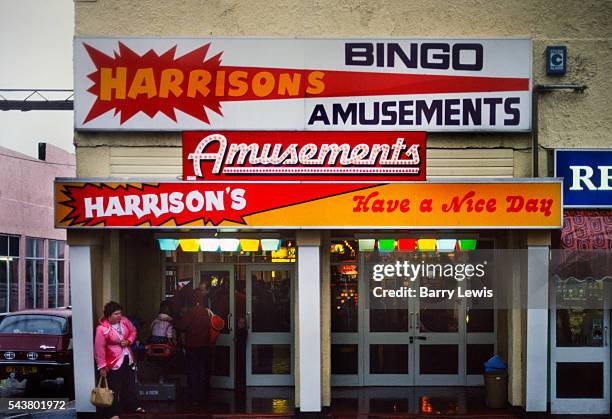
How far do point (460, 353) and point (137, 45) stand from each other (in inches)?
309

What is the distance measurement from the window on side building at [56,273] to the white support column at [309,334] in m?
24.2

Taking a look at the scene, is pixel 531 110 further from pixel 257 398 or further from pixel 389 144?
pixel 257 398

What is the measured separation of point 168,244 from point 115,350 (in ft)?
10.0

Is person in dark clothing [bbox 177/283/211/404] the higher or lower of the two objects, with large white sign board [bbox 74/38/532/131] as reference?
lower

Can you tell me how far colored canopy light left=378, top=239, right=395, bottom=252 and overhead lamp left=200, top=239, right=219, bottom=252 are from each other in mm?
2932

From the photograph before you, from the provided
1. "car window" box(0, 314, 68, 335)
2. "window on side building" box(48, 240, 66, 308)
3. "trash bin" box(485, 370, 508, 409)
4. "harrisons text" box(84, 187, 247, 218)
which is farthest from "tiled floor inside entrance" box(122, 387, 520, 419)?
"window on side building" box(48, 240, 66, 308)

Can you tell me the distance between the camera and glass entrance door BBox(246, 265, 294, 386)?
15.4 meters

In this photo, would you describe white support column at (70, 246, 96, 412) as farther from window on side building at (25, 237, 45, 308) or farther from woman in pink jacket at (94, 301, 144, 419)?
window on side building at (25, 237, 45, 308)

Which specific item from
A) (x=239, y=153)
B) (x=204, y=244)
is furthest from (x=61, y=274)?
(x=239, y=153)

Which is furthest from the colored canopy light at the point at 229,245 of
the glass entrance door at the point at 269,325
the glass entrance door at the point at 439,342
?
the glass entrance door at the point at 439,342

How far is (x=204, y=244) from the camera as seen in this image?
15305mm

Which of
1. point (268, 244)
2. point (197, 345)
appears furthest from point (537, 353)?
point (197, 345)

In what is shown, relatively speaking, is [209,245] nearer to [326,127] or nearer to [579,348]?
[326,127]

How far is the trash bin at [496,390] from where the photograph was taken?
13.6 m
